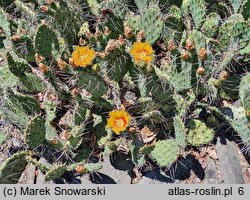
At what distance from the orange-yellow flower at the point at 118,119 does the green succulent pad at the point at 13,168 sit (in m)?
0.69

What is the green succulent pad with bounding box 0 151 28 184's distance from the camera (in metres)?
3.50

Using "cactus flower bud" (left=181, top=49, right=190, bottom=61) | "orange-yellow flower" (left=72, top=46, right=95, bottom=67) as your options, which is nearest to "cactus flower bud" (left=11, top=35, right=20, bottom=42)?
"orange-yellow flower" (left=72, top=46, right=95, bottom=67)

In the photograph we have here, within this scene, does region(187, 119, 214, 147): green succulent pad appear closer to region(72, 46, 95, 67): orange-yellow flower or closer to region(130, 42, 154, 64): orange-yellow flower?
region(130, 42, 154, 64): orange-yellow flower

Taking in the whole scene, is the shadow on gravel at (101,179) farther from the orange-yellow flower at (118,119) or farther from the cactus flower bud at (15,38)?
the cactus flower bud at (15,38)

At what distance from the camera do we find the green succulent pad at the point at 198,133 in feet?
12.1

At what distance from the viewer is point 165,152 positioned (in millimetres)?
3605

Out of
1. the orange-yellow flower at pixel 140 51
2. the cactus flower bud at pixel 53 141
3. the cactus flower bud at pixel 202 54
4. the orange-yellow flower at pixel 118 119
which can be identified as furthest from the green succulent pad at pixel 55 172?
the cactus flower bud at pixel 202 54

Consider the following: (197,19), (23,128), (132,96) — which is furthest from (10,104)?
(197,19)

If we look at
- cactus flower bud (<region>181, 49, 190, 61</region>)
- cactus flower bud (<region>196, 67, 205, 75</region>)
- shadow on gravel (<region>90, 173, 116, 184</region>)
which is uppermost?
cactus flower bud (<region>181, 49, 190, 61</region>)

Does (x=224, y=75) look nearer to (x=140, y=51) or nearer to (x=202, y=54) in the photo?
(x=202, y=54)

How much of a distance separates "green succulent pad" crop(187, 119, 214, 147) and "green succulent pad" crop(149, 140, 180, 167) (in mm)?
166

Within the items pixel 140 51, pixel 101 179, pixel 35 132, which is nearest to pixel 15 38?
pixel 35 132

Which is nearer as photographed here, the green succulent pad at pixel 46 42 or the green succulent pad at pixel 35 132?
the green succulent pad at pixel 35 132

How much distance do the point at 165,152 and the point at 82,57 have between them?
3.03 feet
